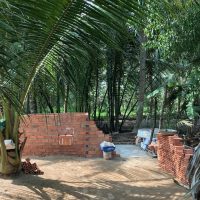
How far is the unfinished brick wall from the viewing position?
30.5ft

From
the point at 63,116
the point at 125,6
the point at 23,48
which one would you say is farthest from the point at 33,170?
the point at 125,6

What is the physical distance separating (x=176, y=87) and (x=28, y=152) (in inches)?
135

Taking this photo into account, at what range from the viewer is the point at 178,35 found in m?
7.13

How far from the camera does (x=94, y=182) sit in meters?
6.83

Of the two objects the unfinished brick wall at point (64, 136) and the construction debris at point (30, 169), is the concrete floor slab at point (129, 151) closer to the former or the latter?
the unfinished brick wall at point (64, 136)

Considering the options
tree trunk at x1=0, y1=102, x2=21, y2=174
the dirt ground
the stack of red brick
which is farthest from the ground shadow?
the stack of red brick

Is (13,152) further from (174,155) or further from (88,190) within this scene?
(174,155)

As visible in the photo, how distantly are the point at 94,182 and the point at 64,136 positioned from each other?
2.59 meters

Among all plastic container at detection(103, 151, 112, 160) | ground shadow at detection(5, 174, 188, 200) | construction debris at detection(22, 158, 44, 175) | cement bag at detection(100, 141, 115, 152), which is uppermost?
cement bag at detection(100, 141, 115, 152)

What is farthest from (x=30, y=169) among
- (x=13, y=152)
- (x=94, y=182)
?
(x=94, y=182)

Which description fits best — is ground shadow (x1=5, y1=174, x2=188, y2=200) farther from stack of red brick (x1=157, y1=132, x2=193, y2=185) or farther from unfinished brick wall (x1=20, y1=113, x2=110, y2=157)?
unfinished brick wall (x1=20, y1=113, x2=110, y2=157)

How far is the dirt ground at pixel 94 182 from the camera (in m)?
6.06

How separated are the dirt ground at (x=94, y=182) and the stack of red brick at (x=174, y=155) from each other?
153mm

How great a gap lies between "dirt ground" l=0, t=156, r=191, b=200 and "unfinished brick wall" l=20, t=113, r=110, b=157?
30.4 inches
